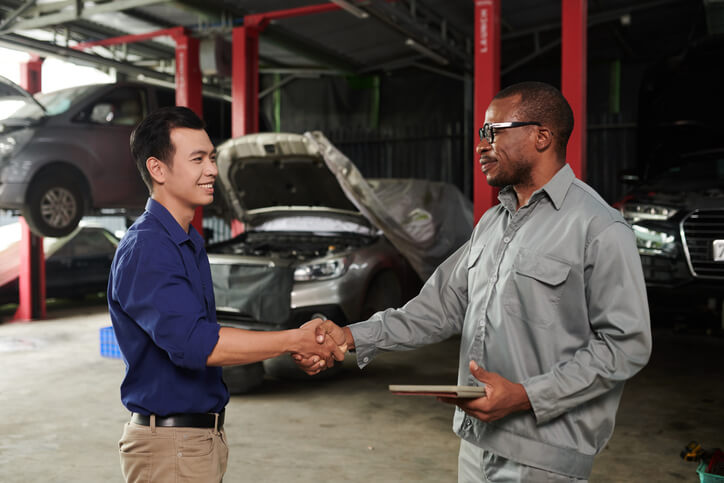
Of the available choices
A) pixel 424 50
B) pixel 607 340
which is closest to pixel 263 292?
pixel 607 340

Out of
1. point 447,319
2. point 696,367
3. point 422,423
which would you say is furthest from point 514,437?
point 696,367

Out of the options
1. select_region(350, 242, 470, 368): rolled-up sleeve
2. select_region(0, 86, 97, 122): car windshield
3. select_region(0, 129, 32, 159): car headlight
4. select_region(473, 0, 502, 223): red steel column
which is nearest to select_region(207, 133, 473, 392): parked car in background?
select_region(473, 0, 502, 223): red steel column

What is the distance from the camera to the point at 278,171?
6.05 metres

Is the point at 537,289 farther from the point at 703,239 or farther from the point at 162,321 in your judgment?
the point at 703,239

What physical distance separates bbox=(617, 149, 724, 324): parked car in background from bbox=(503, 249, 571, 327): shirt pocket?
4.17 meters

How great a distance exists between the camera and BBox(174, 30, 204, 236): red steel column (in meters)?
8.05

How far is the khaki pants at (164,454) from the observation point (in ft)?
5.76

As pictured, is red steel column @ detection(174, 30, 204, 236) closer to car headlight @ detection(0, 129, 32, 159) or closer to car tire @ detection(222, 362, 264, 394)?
car headlight @ detection(0, 129, 32, 159)

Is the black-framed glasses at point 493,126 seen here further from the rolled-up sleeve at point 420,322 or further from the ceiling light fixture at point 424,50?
the ceiling light fixture at point 424,50

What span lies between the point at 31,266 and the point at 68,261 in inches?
35.7

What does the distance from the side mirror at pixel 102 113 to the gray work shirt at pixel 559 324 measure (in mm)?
7093

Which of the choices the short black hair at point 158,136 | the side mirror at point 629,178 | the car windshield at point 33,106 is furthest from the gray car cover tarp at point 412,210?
the car windshield at point 33,106

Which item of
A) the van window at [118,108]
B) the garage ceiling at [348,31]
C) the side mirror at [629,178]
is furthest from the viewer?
the garage ceiling at [348,31]

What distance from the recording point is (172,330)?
1.62m
